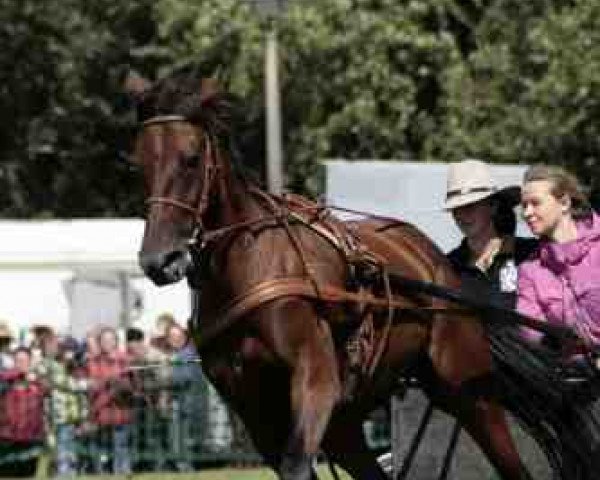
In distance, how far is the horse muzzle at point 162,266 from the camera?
25.0ft

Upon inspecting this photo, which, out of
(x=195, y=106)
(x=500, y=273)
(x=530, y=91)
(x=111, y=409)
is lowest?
(x=111, y=409)

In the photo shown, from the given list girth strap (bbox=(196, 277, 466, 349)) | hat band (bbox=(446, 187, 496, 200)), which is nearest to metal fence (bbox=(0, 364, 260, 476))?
hat band (bbox=(446, 187, 496, 200))

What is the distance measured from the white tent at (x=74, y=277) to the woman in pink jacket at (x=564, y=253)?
16.7m

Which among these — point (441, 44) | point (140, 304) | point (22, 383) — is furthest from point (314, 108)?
point (22, 383)

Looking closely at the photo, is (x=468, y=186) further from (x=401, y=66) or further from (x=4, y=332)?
(x=401, y=66)

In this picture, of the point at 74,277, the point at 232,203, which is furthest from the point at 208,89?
the point at 74,277

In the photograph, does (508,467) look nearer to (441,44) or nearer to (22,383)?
(22,383)

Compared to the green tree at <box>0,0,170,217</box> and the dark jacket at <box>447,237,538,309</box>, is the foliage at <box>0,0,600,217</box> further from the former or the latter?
the dark jacket at <box>447,237,538,309</box>

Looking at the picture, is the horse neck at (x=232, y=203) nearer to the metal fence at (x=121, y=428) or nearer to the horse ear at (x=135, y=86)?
the horse ear at (x=135, y=86)

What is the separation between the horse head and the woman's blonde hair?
138 centimetres

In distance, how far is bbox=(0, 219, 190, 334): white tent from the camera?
25.3 meters

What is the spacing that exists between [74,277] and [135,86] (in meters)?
17.3

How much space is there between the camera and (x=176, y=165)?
7.87 m

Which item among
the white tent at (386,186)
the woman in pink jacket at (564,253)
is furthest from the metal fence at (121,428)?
the woman in pink jacket at (564,253)
